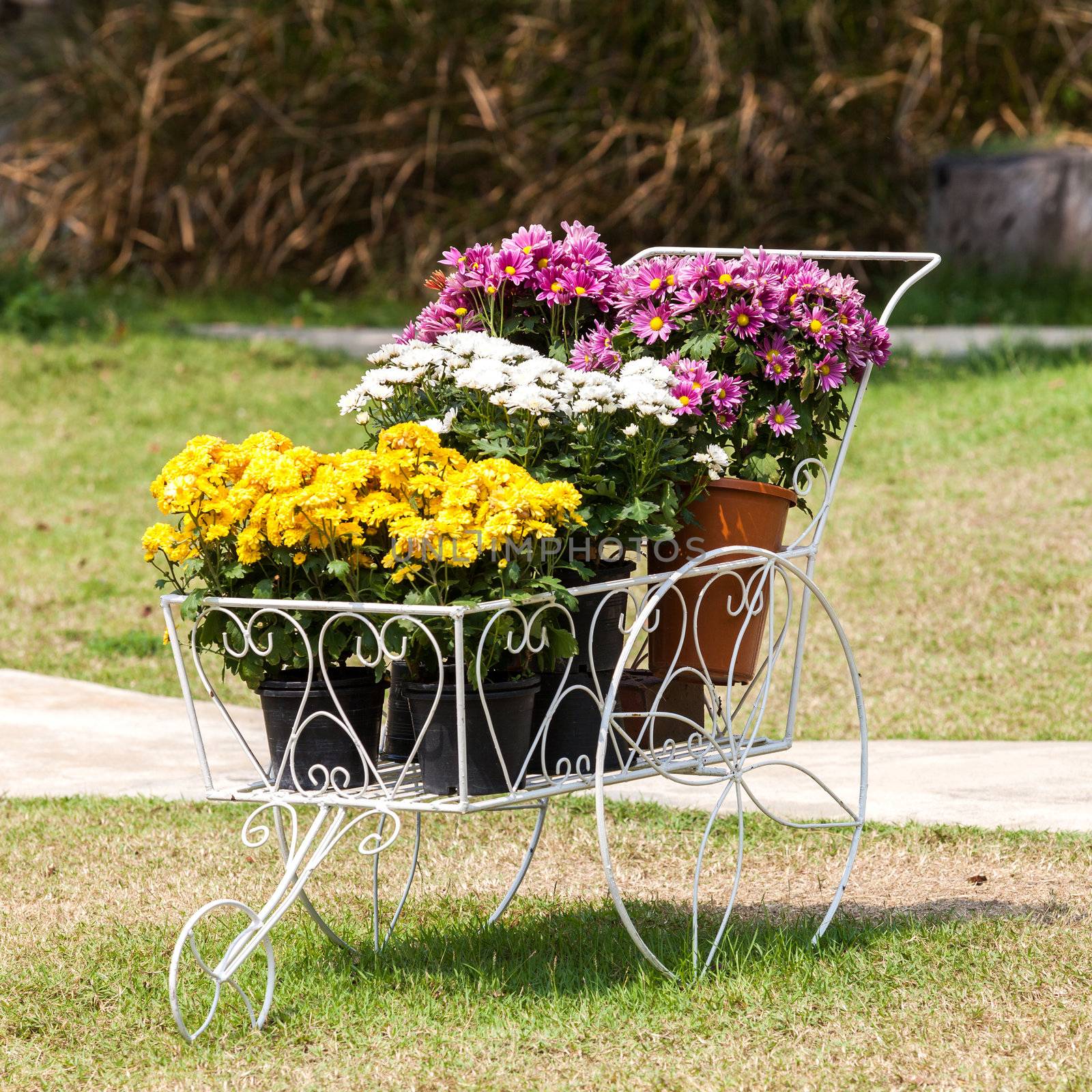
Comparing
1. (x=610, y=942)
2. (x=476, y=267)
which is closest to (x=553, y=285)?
(x=476, y=267)

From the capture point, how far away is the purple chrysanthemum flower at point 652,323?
3201 mm

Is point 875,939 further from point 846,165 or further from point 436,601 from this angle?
point 846,165

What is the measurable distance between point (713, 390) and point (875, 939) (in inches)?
46.4

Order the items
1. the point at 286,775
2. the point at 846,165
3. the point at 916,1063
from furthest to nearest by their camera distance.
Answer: the point at 846,165 → the point at 286,775 → the point at 916,1063

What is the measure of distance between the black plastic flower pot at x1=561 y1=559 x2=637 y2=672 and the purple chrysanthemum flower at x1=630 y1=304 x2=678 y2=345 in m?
0.45

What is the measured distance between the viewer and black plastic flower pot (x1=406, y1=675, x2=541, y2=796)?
2883mm

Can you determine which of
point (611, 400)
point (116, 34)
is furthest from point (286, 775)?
point (116, 34)

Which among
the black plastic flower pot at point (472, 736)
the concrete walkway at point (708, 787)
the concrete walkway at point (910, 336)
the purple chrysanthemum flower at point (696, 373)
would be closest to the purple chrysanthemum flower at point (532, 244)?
the purple chrysanthemum flower at point (696, 373)

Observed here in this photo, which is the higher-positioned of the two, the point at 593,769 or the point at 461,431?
the point at 461,431

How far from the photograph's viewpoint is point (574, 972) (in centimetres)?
318

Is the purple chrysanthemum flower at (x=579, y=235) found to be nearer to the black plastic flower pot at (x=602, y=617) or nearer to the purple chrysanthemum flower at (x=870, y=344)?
the purple chrysanthemum flower at (x=870, y=344)

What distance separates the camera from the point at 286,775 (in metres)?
2.99

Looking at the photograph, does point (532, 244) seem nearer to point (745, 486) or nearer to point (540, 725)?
point (745, 486)

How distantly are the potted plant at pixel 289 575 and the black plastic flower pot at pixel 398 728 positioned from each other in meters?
0.04
